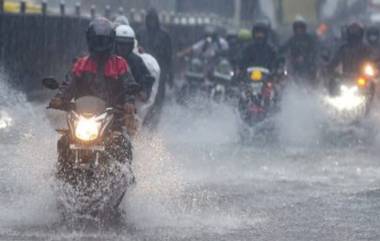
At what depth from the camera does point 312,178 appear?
1548cm

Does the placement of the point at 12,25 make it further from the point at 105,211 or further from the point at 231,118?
the point at 105,211

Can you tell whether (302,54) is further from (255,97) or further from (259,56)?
(255,97)

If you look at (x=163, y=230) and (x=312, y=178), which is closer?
(x=163, y=230)

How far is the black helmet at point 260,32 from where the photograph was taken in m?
22.6

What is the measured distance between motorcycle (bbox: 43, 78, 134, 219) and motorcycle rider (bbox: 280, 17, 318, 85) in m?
18.2

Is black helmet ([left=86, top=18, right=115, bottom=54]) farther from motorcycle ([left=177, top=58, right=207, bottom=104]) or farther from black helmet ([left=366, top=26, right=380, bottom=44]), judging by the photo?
black helmet ([left=366, top=26, right=380, bottom=44])

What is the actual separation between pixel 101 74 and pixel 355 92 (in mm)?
11245

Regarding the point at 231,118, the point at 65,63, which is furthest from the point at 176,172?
the point at 65,63

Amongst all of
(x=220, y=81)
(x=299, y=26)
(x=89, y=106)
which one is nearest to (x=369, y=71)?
(x=220, y=81)

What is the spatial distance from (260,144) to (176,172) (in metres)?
4.77

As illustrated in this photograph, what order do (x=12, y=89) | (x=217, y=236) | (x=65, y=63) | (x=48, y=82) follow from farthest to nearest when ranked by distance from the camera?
(x=65, y=63)
(x=12, y=89)
(x=48, y=82)
(x=217, y=236)

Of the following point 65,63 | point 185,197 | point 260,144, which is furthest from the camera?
point 65,63

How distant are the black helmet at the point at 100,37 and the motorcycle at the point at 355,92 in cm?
1120

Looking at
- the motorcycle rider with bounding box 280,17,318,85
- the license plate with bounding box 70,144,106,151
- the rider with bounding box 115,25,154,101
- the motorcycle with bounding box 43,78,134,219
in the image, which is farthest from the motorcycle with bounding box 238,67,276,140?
the license plate with bounding box 70,144,106,151
